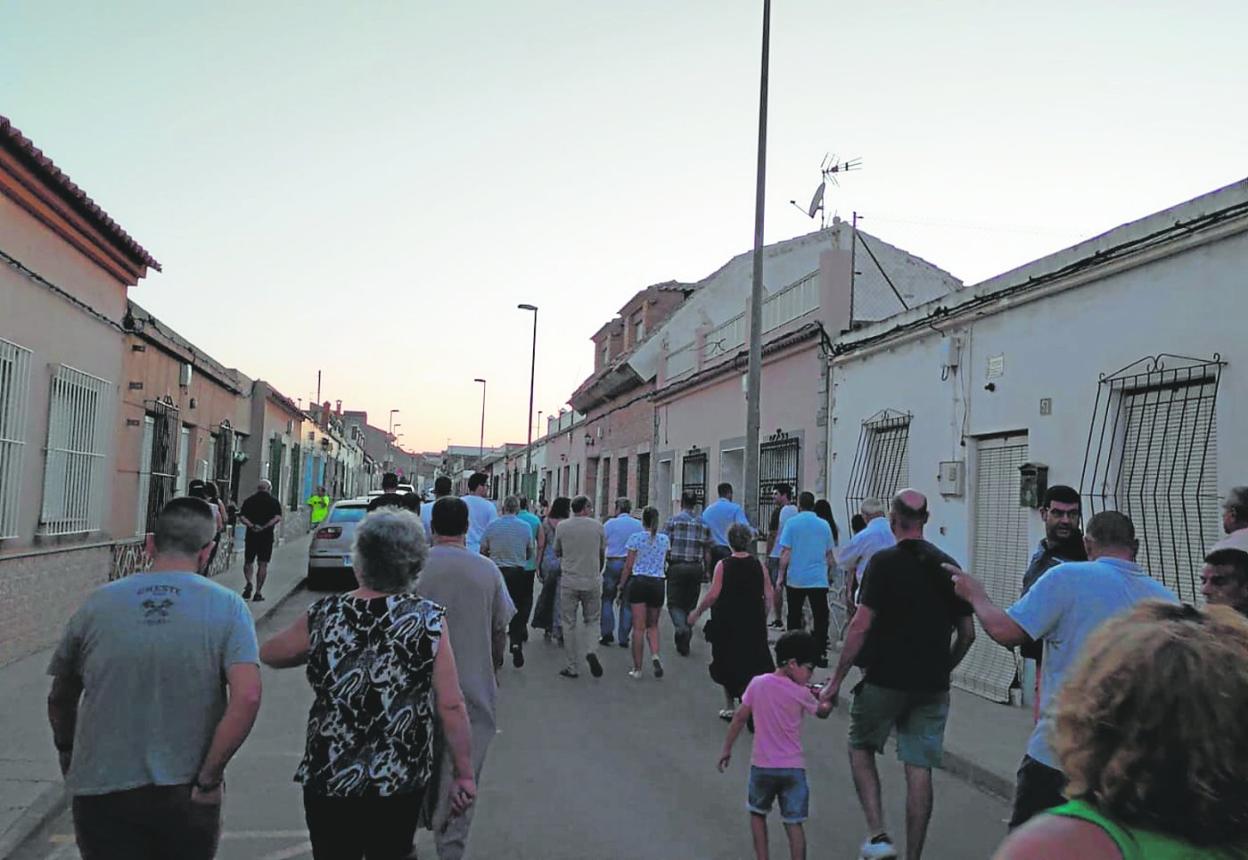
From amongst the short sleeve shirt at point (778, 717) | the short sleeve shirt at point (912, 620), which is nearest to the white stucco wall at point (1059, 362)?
the short sleeve shirt at point (912, 620)

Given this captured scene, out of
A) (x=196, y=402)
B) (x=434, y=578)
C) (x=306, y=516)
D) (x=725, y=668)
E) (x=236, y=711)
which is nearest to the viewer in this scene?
(x=236, y=711)

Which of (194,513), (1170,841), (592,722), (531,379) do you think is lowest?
(592,722)

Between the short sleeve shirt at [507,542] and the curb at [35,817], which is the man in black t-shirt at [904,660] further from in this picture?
the short sleeve shirt at [507,542]

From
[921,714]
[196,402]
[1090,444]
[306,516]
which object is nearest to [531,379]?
[306,516]

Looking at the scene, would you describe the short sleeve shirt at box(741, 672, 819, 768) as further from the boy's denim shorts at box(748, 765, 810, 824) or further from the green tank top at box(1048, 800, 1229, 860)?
the green tank top at box(1048, 800, 1229, 860)

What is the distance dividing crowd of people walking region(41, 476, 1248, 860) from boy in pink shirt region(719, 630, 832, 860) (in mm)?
10

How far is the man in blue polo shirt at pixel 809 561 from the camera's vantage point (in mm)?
11266

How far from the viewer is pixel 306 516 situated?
4016 cm

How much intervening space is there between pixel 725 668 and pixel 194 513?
5.42 metres

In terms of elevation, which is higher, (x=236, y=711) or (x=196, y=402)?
(x=196, y=402)

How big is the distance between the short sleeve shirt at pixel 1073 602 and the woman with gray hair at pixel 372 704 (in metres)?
2.29

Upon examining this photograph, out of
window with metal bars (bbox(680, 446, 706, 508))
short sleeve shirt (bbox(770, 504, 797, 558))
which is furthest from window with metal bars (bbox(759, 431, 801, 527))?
window with metal bars (bbox(680, 446, 706, 508))

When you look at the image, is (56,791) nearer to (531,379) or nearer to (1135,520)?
(1135,520)

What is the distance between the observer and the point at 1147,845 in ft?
5.32
